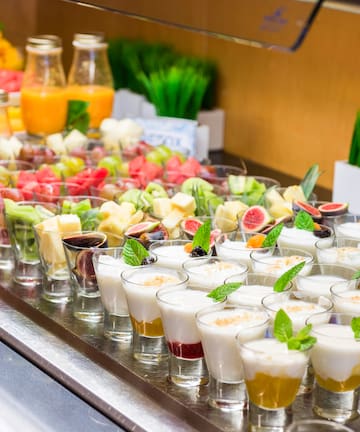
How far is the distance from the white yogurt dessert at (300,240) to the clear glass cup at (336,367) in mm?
552

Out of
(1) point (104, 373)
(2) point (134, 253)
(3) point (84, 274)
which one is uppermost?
(2) point (134, 253)

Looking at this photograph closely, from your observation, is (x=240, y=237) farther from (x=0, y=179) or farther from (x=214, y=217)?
(x=0, y=179)

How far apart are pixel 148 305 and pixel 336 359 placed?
46 cm

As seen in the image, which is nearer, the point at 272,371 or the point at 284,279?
the point at 272,371

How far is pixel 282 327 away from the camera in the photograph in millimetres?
1950

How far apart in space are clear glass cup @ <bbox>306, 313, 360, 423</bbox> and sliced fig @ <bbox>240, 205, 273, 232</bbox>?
0.72 metres

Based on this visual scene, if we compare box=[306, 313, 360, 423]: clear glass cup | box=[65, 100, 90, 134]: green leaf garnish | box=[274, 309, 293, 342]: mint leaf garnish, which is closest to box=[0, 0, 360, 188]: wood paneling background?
box=[65, 100, 90, 134]: green leaf garnish

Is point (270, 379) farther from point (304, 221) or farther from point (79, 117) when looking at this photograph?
point (79, 117)

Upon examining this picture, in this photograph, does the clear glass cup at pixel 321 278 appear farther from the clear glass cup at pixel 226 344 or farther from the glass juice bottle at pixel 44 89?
the glass juice bottle at pixel 44 89

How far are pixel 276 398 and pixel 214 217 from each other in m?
0.99

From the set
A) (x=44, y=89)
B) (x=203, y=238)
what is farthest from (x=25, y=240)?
(x=44, y=89)

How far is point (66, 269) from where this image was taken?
269 centimetres

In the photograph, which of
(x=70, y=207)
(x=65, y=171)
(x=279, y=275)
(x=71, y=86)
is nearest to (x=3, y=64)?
(x=71, y=86)

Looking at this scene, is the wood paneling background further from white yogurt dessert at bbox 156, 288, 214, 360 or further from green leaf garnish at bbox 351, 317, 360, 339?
green leaf garnish at bbox 351, 317, 360, 339
